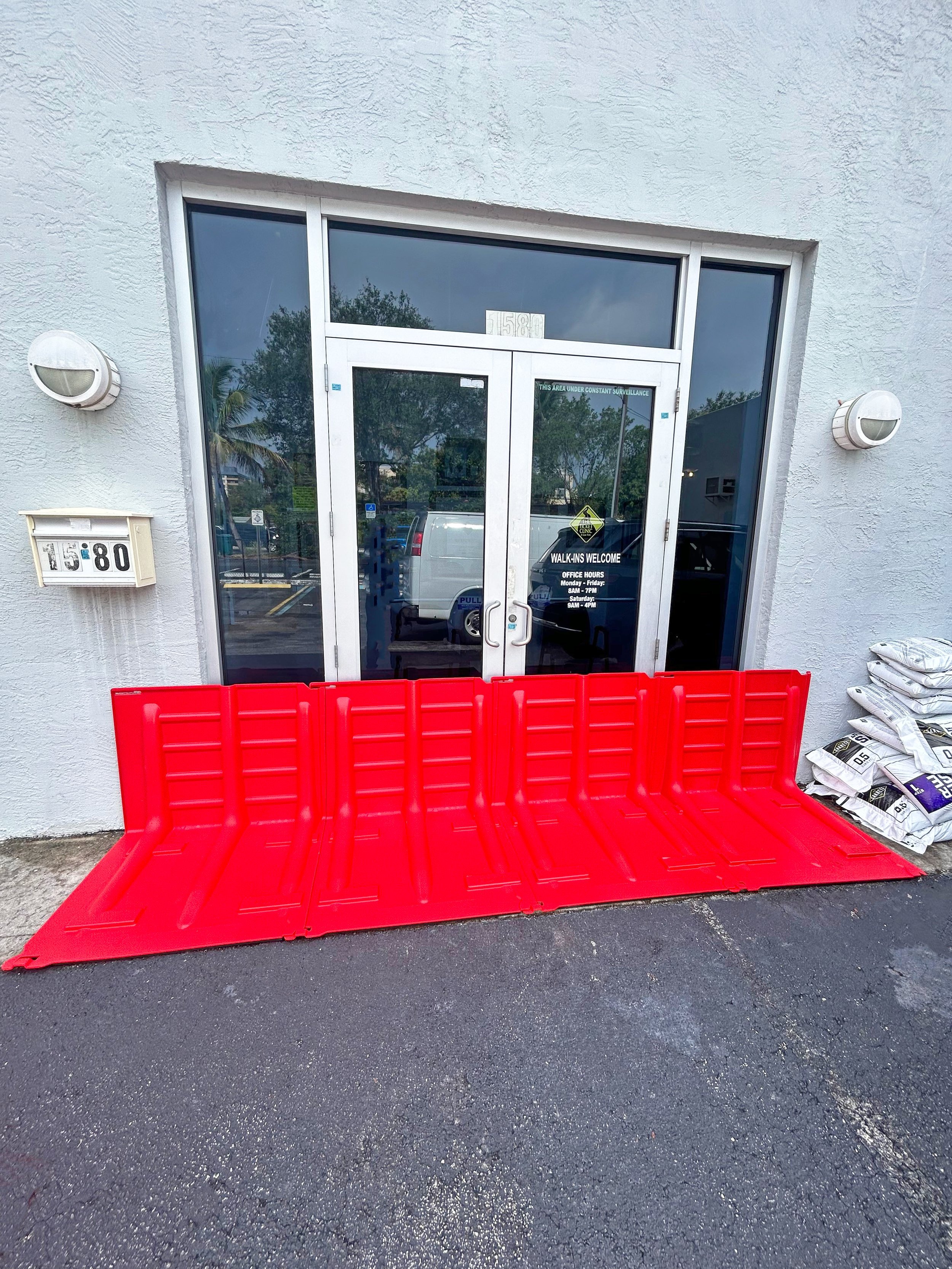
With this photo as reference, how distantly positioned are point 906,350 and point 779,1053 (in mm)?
3843

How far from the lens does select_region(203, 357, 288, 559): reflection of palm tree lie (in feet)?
9.80

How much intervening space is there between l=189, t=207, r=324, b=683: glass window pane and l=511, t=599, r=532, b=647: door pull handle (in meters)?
1.22

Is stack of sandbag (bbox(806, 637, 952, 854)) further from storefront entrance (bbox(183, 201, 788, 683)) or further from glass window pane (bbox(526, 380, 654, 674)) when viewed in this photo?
glass window pane (bbox(526, 380, 654, 674))

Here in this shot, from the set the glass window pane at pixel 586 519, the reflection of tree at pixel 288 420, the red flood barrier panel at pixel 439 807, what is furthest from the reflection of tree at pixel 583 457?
the reflection of tree at pixel 288 420

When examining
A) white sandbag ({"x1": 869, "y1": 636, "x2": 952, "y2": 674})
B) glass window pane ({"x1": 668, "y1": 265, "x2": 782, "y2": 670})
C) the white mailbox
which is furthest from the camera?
glass window pane ({"x1": 668, "y1": 265, "x2": 782, "y2": 670})

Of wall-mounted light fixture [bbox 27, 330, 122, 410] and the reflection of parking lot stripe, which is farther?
the reflection of parking lot stripe

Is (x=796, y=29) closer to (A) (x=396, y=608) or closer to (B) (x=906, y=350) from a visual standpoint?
(B) (x=906, y=350)

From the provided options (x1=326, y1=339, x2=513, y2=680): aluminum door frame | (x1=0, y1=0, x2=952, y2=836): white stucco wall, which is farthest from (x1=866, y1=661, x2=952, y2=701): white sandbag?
(x1=326, y1=339, x2=513, y2=680): aluminum door frame

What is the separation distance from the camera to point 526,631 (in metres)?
3.41

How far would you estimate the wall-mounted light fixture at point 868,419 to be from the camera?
121 inches

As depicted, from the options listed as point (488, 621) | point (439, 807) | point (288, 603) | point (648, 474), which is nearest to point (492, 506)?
point (488, 621)

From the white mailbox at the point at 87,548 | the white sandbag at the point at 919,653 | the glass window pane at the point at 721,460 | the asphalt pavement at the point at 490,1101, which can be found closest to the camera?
the asphalt pavement at the point at 490,1101

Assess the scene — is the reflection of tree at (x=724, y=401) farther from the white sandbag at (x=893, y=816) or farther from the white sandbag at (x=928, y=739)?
the white sandbag at (x=893, y=816)

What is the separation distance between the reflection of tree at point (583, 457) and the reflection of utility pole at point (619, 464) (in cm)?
1
